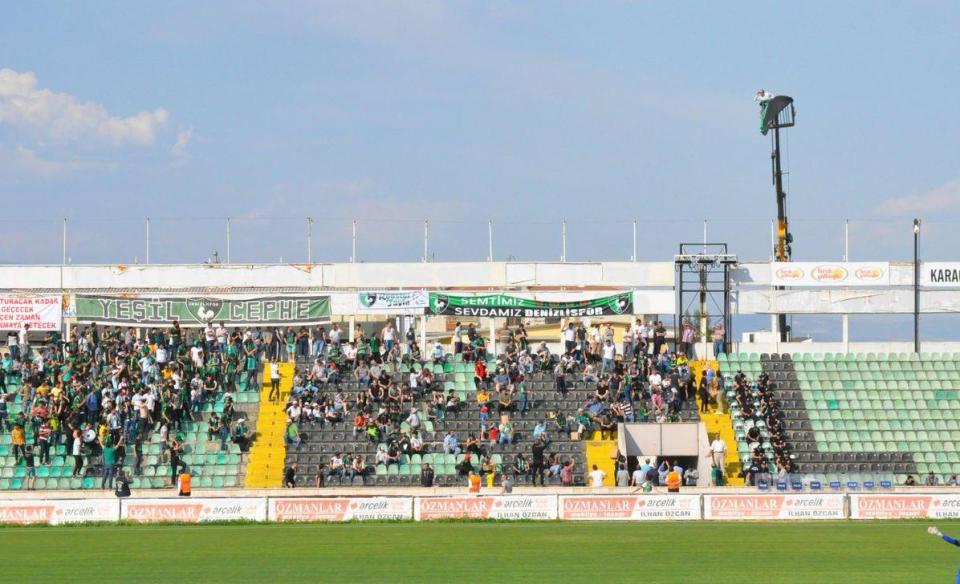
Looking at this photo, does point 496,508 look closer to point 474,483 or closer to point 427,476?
point 474,483

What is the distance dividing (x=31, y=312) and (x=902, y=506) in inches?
1219

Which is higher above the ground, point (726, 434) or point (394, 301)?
point (394, 301)

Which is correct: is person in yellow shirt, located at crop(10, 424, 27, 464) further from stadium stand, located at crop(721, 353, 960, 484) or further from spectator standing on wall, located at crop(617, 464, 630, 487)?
stadium stand, located at crop(721, 353, 960, 484)

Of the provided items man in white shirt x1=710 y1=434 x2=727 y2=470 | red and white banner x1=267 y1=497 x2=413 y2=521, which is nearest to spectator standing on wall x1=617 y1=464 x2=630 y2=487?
man in white shirt x1=710 y1=434 x2=727 y2=470

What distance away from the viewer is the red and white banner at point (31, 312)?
154 ft

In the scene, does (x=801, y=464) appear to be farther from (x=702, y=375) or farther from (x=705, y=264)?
(x=705, y=264)

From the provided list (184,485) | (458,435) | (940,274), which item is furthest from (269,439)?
(940,274)

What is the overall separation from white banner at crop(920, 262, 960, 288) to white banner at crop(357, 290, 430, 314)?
64.4ft

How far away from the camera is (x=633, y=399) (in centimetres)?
4219

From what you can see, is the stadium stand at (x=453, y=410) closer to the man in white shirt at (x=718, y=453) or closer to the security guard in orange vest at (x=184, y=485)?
the man in white shirt at (x=718, y=453)

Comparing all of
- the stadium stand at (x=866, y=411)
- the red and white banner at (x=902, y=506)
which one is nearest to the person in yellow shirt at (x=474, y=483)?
the red and white banner at (x=902, y=506)

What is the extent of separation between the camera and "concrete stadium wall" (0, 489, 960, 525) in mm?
32156

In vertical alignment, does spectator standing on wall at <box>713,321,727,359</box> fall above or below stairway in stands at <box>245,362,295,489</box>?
above

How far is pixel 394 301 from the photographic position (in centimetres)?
4753
